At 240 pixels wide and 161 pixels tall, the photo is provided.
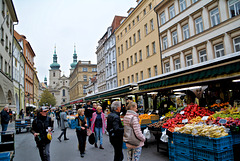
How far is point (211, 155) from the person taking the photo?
477 cm

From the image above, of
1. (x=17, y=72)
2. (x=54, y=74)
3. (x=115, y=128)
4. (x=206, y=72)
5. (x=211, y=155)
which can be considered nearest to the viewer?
(x=211, y=155)

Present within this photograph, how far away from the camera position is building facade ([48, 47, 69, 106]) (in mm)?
123875

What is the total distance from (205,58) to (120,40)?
867 inches

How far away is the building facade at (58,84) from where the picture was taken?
123875 millimetres

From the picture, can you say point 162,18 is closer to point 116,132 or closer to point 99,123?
point 99,123

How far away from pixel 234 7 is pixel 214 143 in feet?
49.9

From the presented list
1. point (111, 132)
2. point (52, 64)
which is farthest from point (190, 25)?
point (52, 64)

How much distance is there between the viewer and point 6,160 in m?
4.83

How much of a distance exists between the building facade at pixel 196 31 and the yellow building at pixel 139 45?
1.79m

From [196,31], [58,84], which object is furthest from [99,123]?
[58,84]

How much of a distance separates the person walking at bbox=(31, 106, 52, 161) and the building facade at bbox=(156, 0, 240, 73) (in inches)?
433

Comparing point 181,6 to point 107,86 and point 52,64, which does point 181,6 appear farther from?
point 52,64

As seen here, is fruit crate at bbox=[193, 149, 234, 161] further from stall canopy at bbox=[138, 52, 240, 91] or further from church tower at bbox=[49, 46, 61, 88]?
church tower at bbox=[49, 46, 61, 88]

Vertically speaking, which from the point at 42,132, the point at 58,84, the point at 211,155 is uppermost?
the point at 58,84
